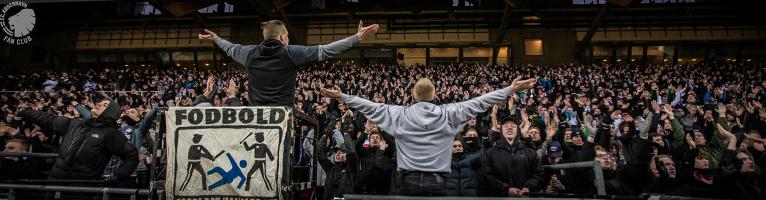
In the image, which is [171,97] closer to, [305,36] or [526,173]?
[305,36]

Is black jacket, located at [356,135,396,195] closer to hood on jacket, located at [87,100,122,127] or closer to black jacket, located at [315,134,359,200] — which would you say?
black jacket, located at [315,134,359,200]

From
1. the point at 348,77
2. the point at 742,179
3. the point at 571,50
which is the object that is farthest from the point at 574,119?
the point at 571,50

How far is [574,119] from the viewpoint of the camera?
9.00m

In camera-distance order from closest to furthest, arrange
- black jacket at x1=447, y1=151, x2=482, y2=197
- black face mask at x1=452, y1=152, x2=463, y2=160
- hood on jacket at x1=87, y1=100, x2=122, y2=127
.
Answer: hood on jacket at x1=87, y1=100, x2=122, y2=127
black jacket at x1=447, y1=151, x2=482, y2=197
black face mask at x1=452, y1=152, x2=463, y2=160

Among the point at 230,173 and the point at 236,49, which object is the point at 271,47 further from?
the point at 230,173

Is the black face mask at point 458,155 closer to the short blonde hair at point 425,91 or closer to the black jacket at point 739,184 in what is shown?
the short blonde hair at point 425,91

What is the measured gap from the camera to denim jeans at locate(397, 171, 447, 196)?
2.78 meters

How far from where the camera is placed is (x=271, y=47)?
304cm

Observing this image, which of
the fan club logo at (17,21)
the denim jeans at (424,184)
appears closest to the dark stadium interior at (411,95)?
the denim jeans at (424,184)

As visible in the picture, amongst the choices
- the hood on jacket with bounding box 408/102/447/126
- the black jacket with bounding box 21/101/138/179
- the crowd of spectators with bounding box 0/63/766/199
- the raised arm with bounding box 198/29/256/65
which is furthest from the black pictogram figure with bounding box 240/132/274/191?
the black jacket with bounding box 21/101/138/179

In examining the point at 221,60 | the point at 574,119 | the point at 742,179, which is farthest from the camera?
the point at 221,60

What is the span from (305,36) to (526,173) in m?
21.2

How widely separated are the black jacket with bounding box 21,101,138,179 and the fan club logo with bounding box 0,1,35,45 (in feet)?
53.5

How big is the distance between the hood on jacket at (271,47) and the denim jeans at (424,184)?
4.61ft
